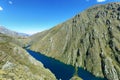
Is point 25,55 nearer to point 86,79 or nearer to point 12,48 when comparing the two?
point 12,48

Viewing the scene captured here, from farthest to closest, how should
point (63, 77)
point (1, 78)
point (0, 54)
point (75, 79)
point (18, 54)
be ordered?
point (63, 77)
point (18, 54)
point (0, 54)
point (75, 79)
point (1, 78)

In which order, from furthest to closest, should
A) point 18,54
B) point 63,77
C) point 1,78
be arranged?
point 63,77
point 18,54
point 1,78

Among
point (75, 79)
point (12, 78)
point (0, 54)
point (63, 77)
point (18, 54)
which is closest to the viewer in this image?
point (12, 78)

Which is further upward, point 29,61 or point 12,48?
point 12,48

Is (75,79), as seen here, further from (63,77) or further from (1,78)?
(63,77)

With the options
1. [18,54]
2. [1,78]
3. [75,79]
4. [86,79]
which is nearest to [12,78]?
[1,78]

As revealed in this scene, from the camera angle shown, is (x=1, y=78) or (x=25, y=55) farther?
(x=25, y=55)

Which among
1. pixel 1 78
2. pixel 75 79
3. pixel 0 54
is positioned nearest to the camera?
pixel 1 78

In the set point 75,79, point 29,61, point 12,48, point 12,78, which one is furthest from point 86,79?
point 12,78

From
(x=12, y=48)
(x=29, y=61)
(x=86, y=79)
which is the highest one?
(x=12, y=48)
